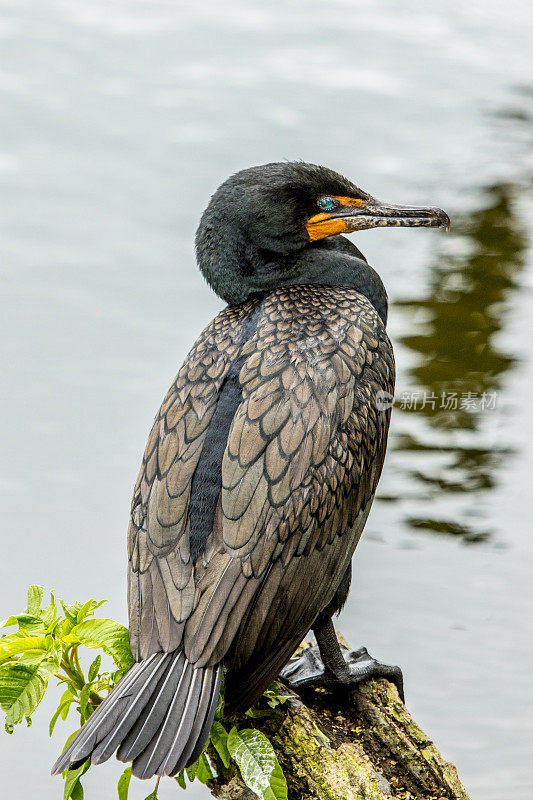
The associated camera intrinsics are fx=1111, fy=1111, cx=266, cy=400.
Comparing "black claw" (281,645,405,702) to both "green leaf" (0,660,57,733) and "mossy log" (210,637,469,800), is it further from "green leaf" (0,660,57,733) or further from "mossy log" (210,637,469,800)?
"green leaf" (0,660,57,733)

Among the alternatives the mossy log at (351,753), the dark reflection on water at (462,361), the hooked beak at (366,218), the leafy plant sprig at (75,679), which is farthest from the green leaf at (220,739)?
the dark reflection on water at (462,361)

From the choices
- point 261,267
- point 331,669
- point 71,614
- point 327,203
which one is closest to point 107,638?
point 71,614

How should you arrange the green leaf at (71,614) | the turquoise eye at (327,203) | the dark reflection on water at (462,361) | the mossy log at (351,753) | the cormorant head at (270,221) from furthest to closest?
the dark reflection on water at (462,361) < the turquoise eye at (327,203) < the cormorant head at (270,221) < the mossy log at (351,753) < the green leaf at (71,614)

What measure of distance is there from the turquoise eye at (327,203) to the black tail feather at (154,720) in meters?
1.72

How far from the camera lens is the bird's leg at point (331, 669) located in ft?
12.0

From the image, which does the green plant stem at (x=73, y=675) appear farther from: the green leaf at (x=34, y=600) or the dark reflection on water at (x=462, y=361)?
the dark reflection on water at (x=462, y=361)

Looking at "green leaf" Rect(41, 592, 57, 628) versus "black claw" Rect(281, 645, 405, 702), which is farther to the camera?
"black claw" Rect(281, 645, 405, 702)

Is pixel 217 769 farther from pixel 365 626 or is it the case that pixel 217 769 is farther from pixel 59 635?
pixel 365 626

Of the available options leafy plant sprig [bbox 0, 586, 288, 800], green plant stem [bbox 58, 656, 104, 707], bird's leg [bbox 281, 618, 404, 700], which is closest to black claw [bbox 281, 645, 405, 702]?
bird's leg [bbox 281, 618, 404, 700]

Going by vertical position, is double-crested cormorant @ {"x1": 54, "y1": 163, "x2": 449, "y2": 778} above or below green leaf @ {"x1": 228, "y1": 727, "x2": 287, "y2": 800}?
above

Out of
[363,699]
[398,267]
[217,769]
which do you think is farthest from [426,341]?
[217,769]

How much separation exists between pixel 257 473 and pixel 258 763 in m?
0.81

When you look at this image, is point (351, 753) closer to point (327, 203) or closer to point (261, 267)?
point (261, 267)

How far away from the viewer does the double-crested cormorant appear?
299 centimetres
